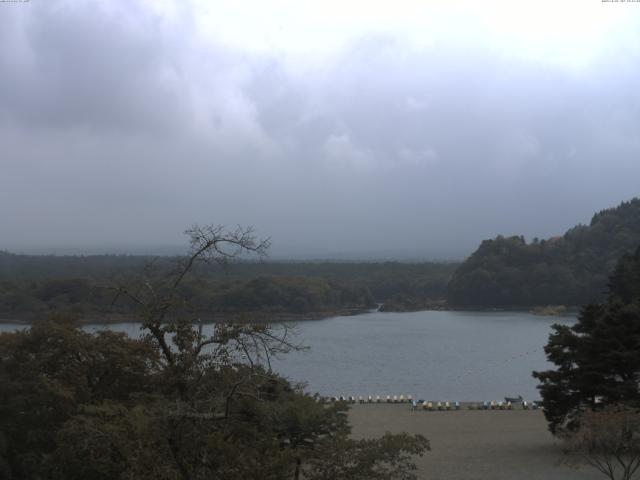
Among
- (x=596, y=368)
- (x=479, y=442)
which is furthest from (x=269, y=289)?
(x=596, y=368)

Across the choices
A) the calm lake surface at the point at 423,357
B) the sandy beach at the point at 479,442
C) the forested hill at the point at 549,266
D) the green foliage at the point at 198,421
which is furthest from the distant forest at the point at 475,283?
the green foliage at the point at 198,421

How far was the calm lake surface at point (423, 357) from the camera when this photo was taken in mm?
24250

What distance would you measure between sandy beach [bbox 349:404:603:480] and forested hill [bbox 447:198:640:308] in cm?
3805

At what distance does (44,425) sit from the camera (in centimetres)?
911

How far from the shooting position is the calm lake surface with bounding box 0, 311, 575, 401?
955 inches

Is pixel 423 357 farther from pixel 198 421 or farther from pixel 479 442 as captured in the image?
pixel 198 421

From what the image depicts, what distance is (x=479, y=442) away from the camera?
14.1 m

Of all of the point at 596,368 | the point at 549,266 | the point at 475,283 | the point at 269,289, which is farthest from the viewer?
the point at 475,283

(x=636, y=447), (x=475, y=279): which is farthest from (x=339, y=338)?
(x=636, y=447)

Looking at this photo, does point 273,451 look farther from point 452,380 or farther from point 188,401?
point 452,380

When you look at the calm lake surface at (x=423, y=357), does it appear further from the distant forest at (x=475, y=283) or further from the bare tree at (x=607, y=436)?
the bare tree at (x=607, y=436)

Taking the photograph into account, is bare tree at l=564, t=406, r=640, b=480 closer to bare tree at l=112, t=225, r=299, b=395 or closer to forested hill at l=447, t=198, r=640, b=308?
bare tree at l=112, t=225, r=299, b=395

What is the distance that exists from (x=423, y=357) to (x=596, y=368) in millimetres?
19520

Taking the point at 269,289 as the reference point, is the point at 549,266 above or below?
above
